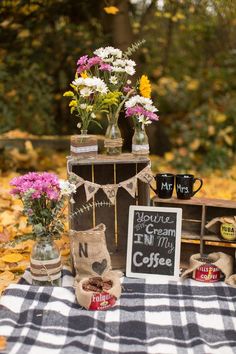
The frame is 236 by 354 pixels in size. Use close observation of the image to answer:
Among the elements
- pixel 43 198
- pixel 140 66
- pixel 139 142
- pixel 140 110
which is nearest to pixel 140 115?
pixel 140 110

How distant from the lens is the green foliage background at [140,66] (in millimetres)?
6051

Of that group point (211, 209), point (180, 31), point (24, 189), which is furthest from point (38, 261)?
point (180, 31)

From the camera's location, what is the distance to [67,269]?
3.53m

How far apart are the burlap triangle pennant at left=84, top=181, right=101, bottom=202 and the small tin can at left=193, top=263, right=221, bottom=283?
2.67 ft

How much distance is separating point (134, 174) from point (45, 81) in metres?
3.13

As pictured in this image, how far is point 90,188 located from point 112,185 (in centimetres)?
14

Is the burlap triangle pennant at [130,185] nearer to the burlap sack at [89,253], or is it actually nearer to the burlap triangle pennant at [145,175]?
the burlap triangle pennant at [145,175]

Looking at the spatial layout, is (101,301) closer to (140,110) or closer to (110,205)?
(110,205)

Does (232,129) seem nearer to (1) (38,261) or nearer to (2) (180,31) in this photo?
(2) (180,31)

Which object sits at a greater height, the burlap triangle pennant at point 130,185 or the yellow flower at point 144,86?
the yellow flower at point 144,86

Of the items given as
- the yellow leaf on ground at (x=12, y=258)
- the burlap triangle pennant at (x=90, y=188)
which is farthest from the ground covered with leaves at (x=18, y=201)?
the burlap triangle pennant at (x=90, y=188)

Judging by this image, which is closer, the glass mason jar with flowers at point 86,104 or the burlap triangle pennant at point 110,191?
the glass mason jar with flowers at point 86,104

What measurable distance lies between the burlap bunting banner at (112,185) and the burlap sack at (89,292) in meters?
0.45

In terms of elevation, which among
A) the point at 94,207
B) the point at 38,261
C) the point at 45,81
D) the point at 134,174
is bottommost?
the point at 38,261
